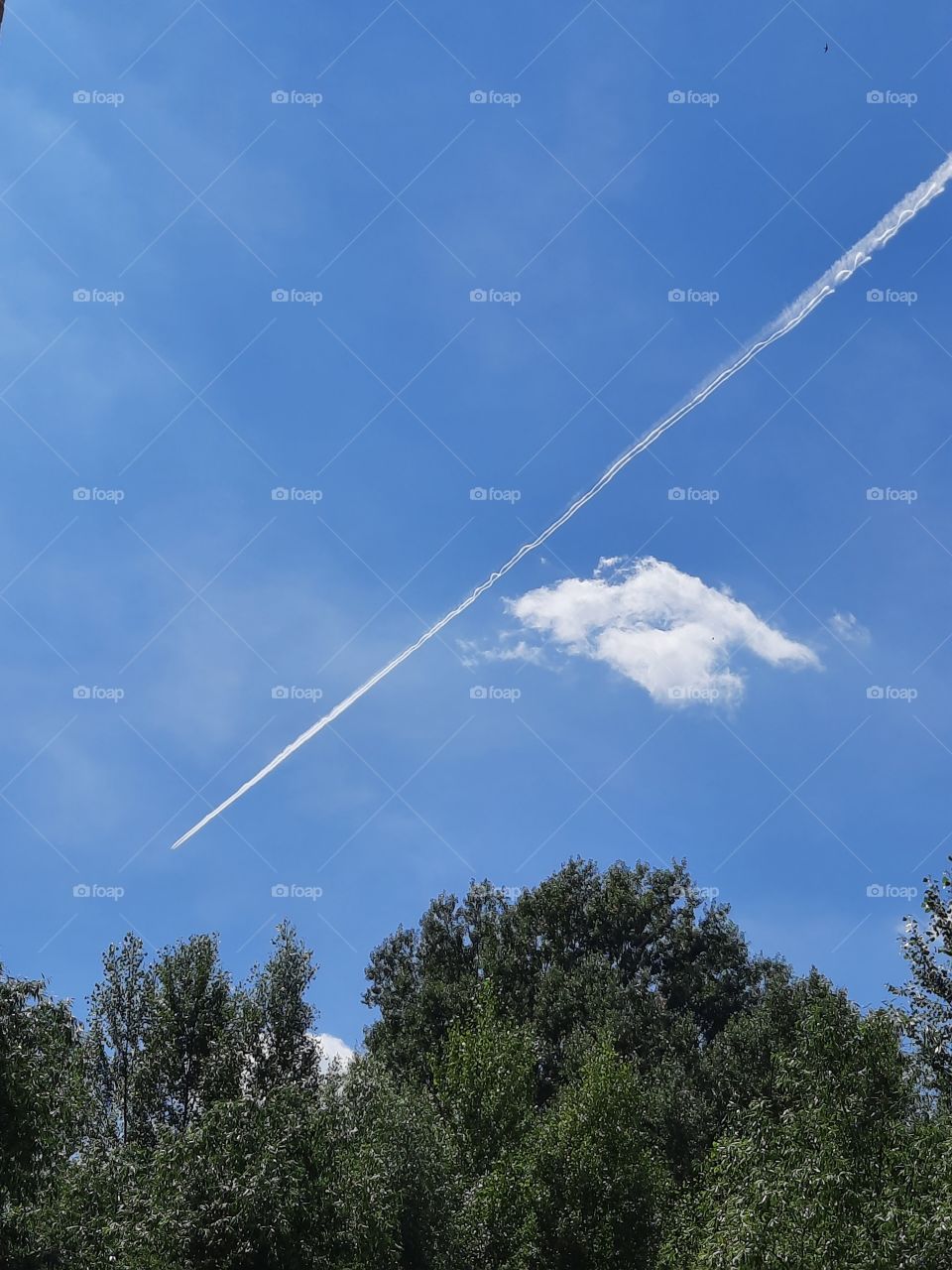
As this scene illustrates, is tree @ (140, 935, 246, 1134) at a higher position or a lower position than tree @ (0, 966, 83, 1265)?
higher

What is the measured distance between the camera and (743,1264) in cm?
2022

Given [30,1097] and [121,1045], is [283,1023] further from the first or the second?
[30,1097]

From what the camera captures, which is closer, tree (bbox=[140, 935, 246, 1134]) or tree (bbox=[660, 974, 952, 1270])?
tree (bbox=[660, 974, 952, 1270])

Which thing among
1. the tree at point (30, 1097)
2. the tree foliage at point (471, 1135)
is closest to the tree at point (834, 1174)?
the tree foliage at point (471, 1135)

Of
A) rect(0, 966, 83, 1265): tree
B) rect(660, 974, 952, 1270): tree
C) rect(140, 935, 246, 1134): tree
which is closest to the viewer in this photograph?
rect(0, 966, 83, 1265): tree

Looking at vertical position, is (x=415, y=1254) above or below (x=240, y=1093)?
below

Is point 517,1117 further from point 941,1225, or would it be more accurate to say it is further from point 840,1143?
point 941,1225

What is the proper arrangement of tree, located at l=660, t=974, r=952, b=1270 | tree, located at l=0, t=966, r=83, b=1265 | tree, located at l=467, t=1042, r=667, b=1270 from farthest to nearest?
tree, located at l=467, t=1042, r=667, b=1270 → tree, located at l=660, t=974, r=952, b=1270 → tree, located at l=0, t=966, r=83, b=1265

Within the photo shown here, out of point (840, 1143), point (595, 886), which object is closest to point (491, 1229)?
point (840, 1143)

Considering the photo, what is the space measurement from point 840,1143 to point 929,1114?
7.75 metres

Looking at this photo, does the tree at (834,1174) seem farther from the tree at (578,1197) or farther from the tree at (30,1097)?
the tree at (30,1097)

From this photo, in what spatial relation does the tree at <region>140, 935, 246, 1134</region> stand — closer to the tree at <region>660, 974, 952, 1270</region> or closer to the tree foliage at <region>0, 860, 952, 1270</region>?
the tree foliage at <region>0, 860, 952, 1270</region>

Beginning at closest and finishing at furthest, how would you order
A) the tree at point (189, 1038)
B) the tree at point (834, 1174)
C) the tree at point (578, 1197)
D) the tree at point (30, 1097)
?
the tree at point (30, 1097) → the tree at point (834, 1174) → the tree at point (578, 1197) → the tree at point (189, 1038)

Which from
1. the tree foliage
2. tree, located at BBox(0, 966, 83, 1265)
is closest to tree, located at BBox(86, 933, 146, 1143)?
the tree foliage
